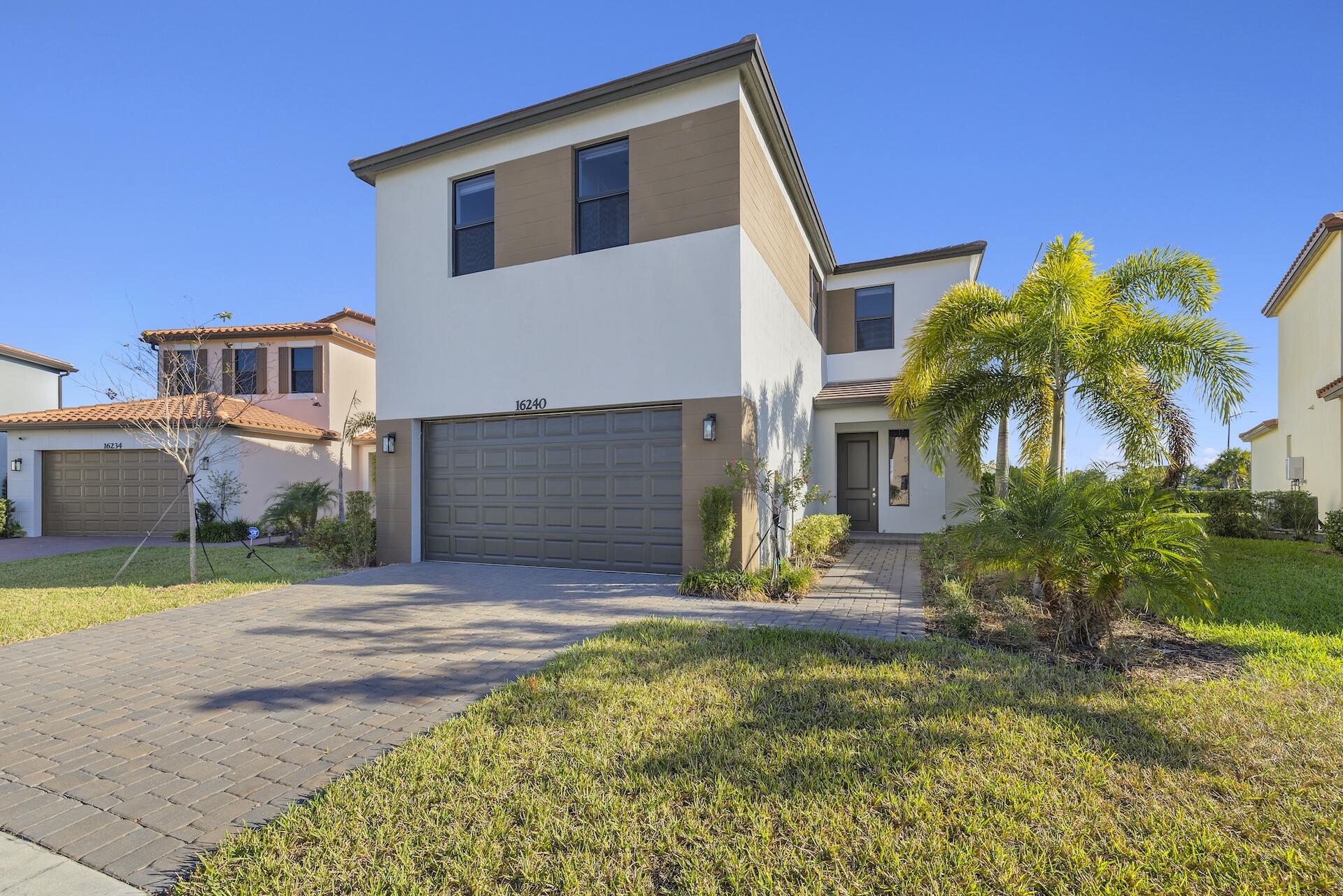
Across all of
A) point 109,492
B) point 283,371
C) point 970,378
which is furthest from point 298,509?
point 970,378

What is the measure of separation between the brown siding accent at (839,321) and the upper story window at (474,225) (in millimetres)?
10023

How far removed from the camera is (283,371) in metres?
20.6

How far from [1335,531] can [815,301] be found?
1126cm

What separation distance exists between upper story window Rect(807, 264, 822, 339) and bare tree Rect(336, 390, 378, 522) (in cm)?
1121

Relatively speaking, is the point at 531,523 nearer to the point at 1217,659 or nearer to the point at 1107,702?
the point at 1107,702

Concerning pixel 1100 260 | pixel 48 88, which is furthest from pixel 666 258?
pixel 48 88

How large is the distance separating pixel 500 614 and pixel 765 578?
3.48 meters

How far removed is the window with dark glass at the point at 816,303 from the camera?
15.1 meters

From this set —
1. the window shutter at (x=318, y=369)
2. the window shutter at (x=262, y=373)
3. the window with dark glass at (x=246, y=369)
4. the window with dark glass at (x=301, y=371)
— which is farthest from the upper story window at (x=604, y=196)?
the window with dark glass at (x=246, y=369)

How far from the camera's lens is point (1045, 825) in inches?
108

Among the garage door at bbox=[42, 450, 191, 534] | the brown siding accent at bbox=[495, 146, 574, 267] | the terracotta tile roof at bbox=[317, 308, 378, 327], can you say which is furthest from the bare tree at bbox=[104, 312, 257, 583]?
the terracotta tile roof at bbox=[317, 308, 378, 327]

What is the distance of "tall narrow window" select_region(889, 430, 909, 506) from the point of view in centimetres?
1517

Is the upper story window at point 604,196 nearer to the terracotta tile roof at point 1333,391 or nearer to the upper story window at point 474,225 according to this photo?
the upper story window at point 474,225

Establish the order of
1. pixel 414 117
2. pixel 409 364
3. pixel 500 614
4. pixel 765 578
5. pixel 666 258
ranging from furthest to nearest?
pixel 414 117, pixel 409 364, pixel 666 258, pixel 765 578, pixel 500 614
